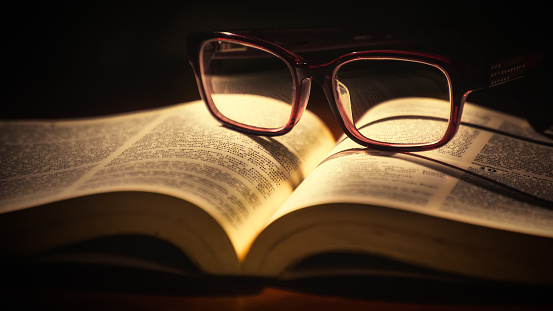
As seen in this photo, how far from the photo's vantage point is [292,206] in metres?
0.54

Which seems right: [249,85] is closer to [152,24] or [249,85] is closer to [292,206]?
[292,206]

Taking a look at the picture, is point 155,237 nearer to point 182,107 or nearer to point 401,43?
point 182,107

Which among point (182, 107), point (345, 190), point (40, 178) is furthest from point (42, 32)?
point (345, 190)

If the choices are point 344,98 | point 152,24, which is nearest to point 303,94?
point 344,98

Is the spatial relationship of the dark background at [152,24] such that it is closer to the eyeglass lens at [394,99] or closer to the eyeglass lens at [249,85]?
the eyeglass lens at [249,85]

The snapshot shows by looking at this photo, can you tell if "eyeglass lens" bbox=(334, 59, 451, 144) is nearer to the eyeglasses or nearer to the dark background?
the eyeglasses

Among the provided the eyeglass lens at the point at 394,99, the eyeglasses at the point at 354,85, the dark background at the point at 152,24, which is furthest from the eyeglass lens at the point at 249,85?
the dark background at the point at 152,24

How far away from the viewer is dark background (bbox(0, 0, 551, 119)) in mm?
1493

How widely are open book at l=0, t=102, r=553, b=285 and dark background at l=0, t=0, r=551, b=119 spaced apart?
33.5 inches

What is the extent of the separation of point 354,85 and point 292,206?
360 millimetres

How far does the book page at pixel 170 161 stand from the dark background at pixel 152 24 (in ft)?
2.06

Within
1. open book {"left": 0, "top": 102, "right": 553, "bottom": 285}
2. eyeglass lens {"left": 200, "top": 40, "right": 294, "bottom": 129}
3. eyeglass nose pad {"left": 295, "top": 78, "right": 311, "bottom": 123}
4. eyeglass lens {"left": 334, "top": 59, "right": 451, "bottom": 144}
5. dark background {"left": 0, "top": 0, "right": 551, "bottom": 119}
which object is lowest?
open book {"left": 0, "top": 102, "right": 553, "bottom": 285}

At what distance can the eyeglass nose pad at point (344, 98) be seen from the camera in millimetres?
812

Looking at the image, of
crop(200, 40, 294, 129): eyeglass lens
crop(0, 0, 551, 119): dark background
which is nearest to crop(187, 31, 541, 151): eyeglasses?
crop(200, 40, 294, 129): eyeglass lens
